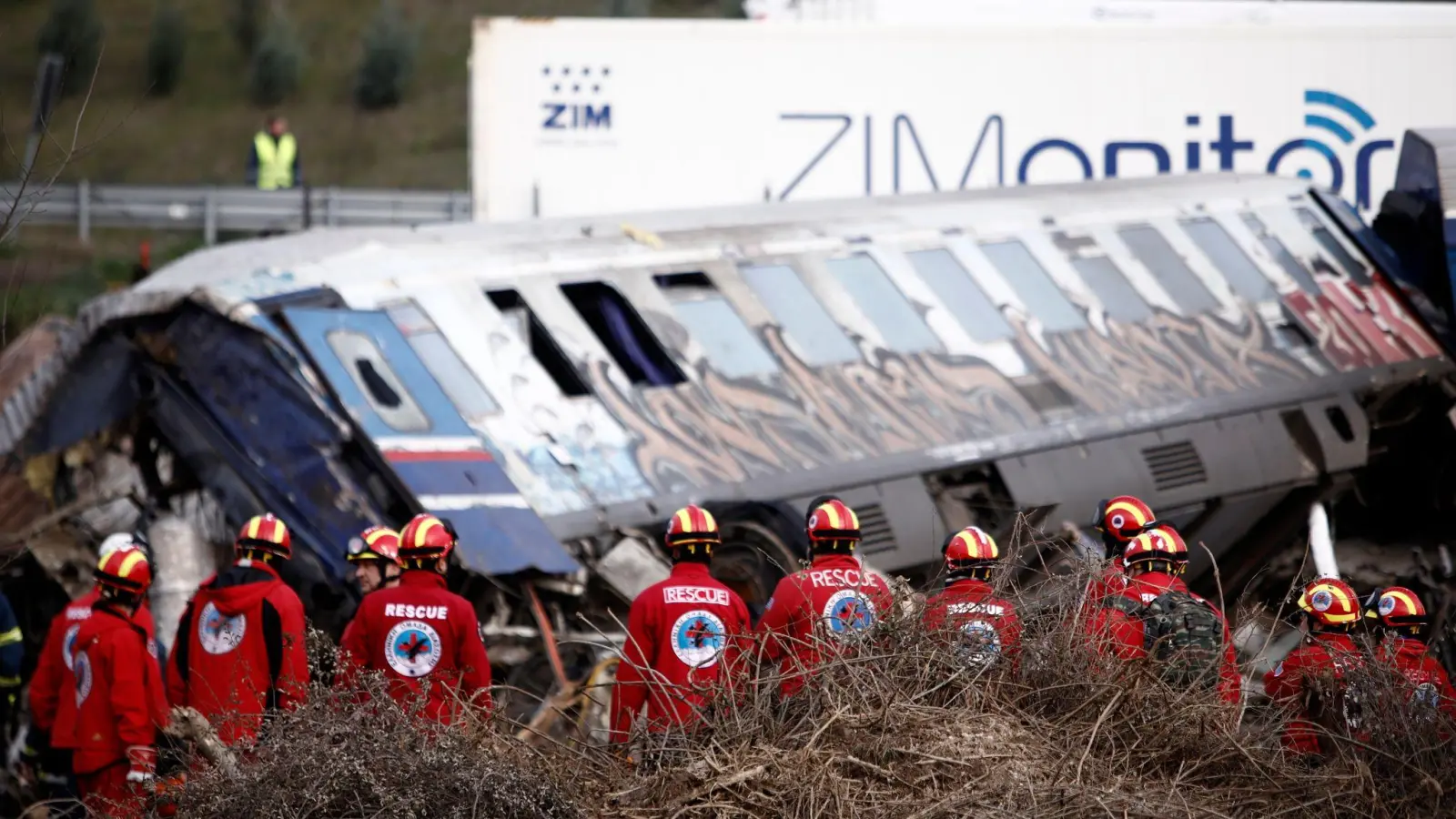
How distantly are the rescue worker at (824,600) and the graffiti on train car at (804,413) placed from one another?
2.24 meters

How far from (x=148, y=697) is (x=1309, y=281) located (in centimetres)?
966

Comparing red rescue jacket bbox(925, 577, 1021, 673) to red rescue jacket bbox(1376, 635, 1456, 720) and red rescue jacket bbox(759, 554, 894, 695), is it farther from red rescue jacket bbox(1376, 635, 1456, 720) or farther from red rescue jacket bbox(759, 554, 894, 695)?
red rescue jacket bbox(1376, 635, 1456, 720)

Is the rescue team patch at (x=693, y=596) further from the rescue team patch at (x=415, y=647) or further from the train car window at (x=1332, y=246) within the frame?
the train car window at (x=1332, y=246)

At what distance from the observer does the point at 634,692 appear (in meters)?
8.72

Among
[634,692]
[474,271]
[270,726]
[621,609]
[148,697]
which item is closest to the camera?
[270,726]

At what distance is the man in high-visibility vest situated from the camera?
1004 inches

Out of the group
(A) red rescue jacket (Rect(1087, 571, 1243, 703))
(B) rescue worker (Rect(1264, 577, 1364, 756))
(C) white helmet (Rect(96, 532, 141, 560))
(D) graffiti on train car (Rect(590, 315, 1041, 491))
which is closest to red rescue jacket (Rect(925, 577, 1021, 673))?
(A) red rescue jacket (Rect(1087, 571, 1243, 703))

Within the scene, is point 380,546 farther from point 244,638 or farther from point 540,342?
point 540,342

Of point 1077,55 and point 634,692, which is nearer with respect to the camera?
point 634,692

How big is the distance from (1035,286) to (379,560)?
578 centimetres

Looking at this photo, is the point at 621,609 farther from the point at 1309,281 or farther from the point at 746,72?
the point at 746,72

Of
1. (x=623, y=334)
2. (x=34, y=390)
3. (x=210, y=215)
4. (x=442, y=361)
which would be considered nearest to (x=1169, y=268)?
(x=623, y=334)

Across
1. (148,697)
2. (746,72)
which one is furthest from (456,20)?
(148,697)

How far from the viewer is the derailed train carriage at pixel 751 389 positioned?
36.0 ft
